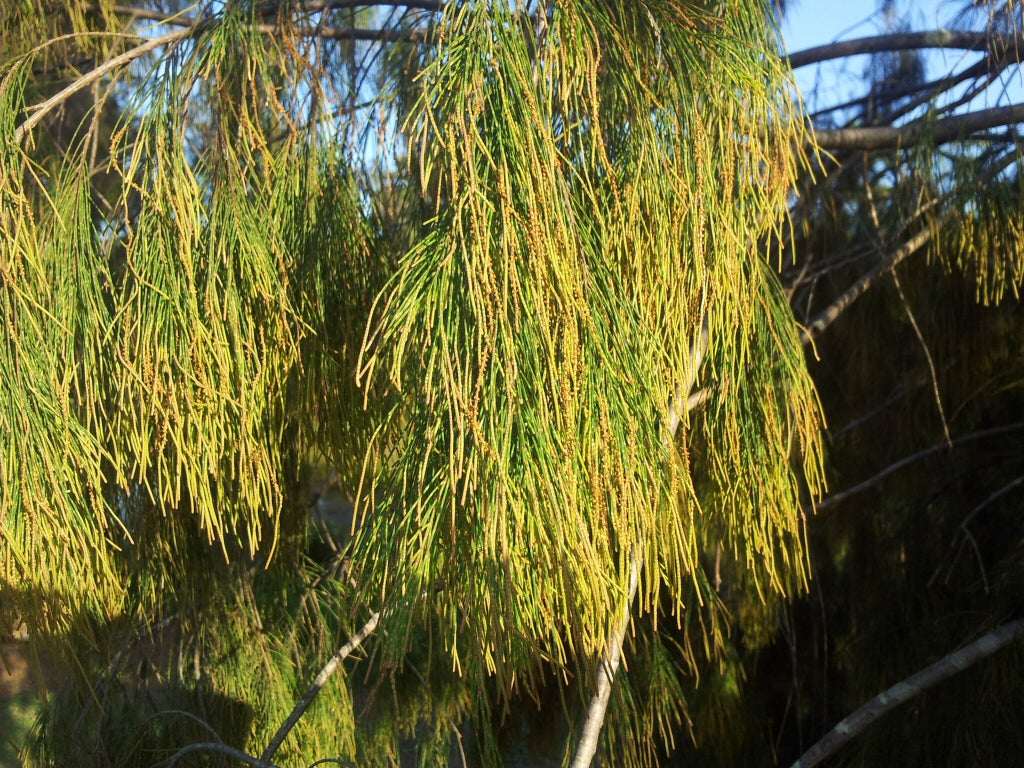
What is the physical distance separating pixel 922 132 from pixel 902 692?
0.88 m

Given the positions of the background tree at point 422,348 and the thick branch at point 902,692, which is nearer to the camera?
the background tree at point 422,348

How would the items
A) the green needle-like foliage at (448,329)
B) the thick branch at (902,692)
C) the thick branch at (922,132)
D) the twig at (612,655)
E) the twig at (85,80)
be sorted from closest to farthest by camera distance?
the green needle-like foliage at (448,329) < the twig at (612,655) < the twig at (85,80) < the thick branch at (902,692) < the thick branch at (922,132)

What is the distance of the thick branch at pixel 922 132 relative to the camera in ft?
5.45

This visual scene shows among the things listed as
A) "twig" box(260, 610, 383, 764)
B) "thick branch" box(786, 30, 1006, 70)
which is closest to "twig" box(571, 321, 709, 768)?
"twig" box(260, 610, 383, 764)

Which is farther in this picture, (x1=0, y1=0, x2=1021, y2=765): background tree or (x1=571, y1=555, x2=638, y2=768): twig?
(x1=571, y1=555, x2=638, y2=768): twig

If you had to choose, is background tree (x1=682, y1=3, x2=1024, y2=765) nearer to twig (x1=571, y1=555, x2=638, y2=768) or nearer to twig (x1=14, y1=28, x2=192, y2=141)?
twig (x1=571, y1=555, x2=638, y2=768)

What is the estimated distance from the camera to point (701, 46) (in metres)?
1.17

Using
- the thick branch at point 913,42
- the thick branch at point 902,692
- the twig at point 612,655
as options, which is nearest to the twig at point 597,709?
the twig at point 612,655

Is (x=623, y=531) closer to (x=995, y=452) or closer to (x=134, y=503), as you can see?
(x=134, y=503)

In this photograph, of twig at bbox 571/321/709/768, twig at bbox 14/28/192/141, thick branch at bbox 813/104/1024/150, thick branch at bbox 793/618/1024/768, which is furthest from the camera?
thick branch at bbox 813/104/1024/150

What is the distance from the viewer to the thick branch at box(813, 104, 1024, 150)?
1660mm

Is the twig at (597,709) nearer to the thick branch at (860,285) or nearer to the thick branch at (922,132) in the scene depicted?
the thick branch at (860,285)

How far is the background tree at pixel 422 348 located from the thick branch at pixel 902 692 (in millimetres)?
248

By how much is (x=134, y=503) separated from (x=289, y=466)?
21 cm
